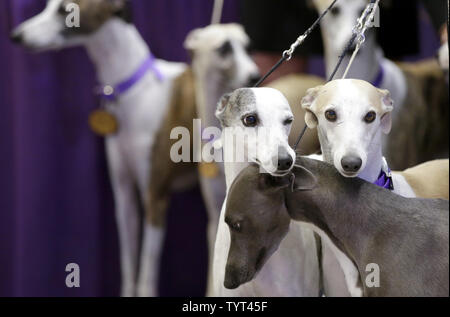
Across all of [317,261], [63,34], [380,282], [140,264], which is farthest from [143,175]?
[380,282]

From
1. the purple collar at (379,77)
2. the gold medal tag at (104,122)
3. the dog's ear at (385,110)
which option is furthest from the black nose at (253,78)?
the dog's ear at (385,110)

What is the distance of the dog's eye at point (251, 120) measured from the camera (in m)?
0.60

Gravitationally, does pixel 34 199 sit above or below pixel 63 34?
below

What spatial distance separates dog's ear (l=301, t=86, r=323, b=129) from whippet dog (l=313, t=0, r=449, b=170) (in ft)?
0.38

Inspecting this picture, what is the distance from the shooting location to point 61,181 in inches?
54.5

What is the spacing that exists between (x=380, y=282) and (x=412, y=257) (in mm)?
33

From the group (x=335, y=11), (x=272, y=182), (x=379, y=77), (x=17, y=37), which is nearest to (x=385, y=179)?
(x=272, y=182)

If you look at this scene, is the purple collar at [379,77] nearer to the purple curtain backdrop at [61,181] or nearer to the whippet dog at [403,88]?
the whippet dog at [403,88]

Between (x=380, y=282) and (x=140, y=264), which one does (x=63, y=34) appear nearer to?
(x=140, y=264)

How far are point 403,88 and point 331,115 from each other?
353 mm

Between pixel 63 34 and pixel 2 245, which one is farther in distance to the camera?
pixel 2 245

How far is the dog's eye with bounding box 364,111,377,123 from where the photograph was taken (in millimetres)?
567

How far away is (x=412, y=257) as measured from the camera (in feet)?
1.77
